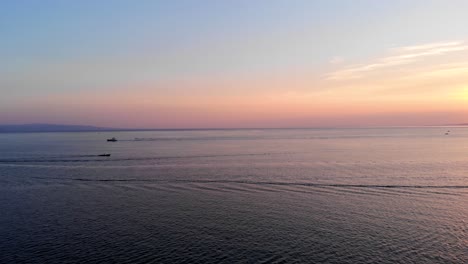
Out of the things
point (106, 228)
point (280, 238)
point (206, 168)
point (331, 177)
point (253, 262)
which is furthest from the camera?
point (206, 168)

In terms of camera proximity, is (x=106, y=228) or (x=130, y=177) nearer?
(x=106, y=228)

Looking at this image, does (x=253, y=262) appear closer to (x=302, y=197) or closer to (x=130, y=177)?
(x=302, y=197)

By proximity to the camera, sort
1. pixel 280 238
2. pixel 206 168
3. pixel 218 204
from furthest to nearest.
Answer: pixel 206 168
pixel 218 204
pixel 280 238

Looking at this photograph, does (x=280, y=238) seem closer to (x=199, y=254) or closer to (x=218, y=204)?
(x=199, y=254)

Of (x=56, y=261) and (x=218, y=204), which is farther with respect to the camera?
(x=218, y=204)

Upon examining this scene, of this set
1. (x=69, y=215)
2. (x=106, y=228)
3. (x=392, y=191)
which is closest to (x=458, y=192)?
(x=392, y=191)

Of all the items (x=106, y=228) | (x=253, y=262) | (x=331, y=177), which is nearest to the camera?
(x=253, y=262)

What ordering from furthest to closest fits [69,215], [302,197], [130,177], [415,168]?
1. [415,168]
2. [130,177]
3. [302,197]
4. [69,215]

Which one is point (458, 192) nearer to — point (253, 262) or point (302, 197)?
point (302, 197)

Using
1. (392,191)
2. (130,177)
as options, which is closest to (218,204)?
(392,191)
